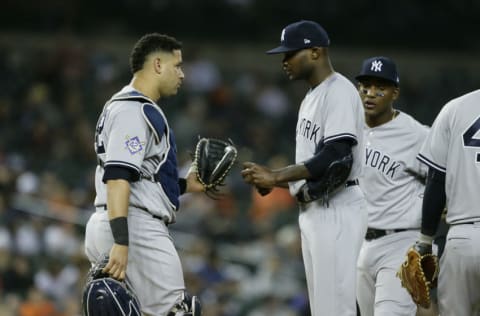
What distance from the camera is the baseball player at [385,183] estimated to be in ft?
20.6

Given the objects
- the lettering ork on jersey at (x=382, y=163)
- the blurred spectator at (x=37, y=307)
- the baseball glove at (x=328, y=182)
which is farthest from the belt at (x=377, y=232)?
the blurred spectator at (x=37, y=307)

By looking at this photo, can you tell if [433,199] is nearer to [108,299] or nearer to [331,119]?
[331,119]

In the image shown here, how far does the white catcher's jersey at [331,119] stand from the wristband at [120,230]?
1.09 metres

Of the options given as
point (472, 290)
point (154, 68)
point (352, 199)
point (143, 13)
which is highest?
point (143, 13)

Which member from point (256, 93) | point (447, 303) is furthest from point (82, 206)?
point (447, 303)

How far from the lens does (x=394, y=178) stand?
6309mm

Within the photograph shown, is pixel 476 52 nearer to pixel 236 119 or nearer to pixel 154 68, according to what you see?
pixel 236 119

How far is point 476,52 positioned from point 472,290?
12.8 m

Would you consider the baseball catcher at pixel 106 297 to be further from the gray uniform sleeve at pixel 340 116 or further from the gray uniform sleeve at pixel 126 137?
the gray uniform sleeve at pixel 340 116

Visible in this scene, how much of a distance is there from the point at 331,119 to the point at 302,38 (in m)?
0.50

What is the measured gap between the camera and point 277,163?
12398 mm

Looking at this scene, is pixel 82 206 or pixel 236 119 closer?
pixel 82 206

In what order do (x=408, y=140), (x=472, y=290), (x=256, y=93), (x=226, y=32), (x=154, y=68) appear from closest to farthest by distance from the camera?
(x=472, y=290)
(x=154, y=68)
(x=408, y=140)
(x=256, y=93)
(x=226, y=32)

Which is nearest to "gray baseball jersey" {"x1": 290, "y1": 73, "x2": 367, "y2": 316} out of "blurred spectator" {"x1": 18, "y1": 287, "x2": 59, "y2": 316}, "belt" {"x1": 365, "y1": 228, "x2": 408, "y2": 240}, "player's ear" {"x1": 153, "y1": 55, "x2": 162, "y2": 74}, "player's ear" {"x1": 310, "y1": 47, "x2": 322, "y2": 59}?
"player's ear" {"x1": 310, "y1": 47, "x2": 322, "y2": 59}
